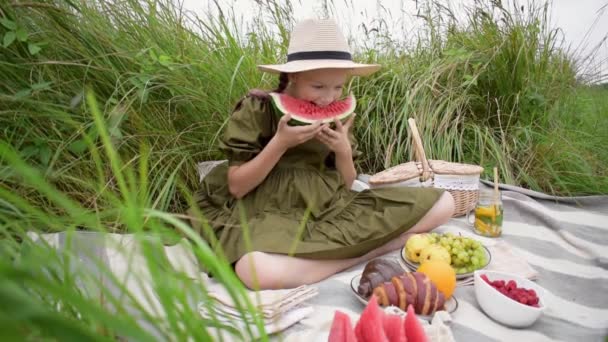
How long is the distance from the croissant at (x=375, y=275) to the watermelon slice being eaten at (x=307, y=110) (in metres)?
0.74

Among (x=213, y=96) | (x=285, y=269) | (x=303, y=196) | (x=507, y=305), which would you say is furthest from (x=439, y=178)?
(x=213, y=96)

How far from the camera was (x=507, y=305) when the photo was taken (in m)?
1.46

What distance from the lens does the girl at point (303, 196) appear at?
5.84 ft

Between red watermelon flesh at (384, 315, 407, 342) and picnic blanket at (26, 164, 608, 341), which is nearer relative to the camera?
red watermelon flesh at (384, 315, 407, 342)

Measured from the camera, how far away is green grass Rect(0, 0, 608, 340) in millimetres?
2006

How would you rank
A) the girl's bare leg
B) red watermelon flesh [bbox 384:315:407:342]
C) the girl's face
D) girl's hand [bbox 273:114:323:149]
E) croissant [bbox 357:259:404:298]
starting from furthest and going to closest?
the girl's face < girl's hand [bbox 273:114:323:149] < the girl's bare leg < croissant [bbox 357:259:404:298] < red watermelon flesh [bbox 384:315:407:342]

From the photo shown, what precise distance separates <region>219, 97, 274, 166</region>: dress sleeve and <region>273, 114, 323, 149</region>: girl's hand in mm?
207

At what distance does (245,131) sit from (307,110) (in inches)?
13.5

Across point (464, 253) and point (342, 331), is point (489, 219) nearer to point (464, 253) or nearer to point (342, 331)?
point (464, 253)

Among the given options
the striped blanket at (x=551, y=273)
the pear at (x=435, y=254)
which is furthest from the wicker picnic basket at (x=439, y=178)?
the pear at (x=435, y=254)

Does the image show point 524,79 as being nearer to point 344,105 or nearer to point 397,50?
point 397,50

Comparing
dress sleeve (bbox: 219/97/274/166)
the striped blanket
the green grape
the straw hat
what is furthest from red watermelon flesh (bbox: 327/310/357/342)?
the straw hat

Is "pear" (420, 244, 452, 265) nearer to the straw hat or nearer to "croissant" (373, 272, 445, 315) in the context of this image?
"croissant" (373, 272, 445, 315)

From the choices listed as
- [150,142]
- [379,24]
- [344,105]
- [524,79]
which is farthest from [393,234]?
[379,24]
